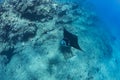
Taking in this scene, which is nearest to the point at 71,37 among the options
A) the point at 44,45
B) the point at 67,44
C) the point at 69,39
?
the point at 69,39

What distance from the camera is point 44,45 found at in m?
6.00

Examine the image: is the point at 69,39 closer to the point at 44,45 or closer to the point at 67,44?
the point at 67,44

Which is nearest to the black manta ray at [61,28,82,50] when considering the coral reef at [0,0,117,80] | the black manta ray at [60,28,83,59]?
the black manta ray at [60,28,83,59]

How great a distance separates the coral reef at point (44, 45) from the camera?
5.57m

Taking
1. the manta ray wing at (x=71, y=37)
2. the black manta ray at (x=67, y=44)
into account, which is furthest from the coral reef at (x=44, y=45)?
the manta ray wing at (x=71, y=37)

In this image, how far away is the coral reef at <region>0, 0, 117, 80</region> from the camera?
18.3 ft

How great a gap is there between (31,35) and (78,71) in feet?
6.67

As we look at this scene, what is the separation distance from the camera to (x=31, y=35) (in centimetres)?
626

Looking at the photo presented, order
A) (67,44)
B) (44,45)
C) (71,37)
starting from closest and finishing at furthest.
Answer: (71,37)
(67,44)
(44,45)

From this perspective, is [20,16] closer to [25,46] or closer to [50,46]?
[25,46]

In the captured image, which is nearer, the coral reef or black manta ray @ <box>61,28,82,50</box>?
black manta ray @ <box>61,28,82,50</box>

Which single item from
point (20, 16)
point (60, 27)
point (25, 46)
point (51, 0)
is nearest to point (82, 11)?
point (51, 0)

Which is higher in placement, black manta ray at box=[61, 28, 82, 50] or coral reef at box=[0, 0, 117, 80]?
black manta ray at box=[61, 28, 82, 50]

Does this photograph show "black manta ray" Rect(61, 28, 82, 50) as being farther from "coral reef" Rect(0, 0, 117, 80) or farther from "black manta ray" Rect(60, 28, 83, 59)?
"coral reef" Rect(0, 0, 117, 80)
